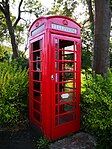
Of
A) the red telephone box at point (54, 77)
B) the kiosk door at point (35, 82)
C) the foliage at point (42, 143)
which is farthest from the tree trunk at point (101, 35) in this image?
the foliage at point (42, 143)

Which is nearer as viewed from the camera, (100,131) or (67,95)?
(100,131)

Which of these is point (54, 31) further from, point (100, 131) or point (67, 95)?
point (100, 131)

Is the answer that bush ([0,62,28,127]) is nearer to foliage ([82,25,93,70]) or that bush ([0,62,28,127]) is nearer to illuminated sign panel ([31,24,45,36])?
illuminated sign panel ([31,24,45,36])

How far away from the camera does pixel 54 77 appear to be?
510 cm

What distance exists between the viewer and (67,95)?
5.50 meters

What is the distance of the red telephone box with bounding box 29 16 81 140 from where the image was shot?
5055mm

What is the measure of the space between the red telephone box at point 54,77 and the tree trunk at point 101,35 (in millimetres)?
558

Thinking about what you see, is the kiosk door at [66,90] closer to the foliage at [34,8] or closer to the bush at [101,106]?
the bush at [101,106]

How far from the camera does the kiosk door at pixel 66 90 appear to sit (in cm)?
527

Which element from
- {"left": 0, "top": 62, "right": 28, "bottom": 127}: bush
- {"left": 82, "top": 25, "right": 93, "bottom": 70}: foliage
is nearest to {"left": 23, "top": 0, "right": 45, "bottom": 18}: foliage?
{"left": 82, "top": 25, "right": 93, "bottom": 70}: foliage

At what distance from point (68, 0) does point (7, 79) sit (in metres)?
13.0

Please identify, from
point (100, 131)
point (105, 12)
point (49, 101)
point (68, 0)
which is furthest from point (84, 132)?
point (68, 0)

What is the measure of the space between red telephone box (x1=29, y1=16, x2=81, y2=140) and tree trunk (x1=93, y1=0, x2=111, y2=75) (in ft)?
1.83

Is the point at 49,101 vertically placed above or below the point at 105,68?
below
